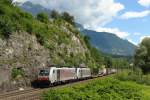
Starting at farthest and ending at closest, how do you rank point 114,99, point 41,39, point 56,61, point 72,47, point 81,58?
point 81,58 < point 72,47 < point 56,61 < point 41,39 < point 114,99

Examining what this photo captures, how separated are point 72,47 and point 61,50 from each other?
13.7 meters

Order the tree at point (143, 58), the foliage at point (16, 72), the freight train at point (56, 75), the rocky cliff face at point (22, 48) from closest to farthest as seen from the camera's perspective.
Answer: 1. the foliage at point (16, 72)
2. the rocky cliff face at point (22, 48)
3. the freight train at point (56, 75)
4. the tree at point (143, 58)

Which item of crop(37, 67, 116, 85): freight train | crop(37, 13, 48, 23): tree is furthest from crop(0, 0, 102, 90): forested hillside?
crop(37, 13, 48, 23): tree

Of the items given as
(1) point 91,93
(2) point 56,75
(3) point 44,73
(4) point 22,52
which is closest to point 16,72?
(3) point 44,73

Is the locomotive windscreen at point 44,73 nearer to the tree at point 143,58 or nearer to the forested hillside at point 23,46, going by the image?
the forested hillside at point 23,46

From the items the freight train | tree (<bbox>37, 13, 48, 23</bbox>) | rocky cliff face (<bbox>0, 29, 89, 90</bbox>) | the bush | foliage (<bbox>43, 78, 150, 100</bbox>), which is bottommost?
foliage (<bbox>43, 78, 150, 100</bbox>)

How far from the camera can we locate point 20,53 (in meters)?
61.5

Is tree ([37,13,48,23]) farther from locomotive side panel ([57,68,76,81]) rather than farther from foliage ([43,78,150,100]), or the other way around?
foliage ([43,78,150,100])

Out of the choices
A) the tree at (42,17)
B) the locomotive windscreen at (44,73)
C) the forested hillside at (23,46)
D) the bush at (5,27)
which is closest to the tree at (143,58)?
the forested hillside at (23,46)

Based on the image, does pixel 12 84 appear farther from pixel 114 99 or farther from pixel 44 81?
pixel 114 99

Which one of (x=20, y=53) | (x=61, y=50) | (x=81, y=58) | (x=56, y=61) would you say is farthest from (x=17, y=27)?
(x=81, y=58)

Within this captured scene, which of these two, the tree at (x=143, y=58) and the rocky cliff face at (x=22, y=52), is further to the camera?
the tree at (x=143, y=58)

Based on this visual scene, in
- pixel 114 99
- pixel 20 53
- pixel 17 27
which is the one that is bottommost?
pixel 114 99

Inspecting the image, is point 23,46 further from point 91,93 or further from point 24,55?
point 91,93
